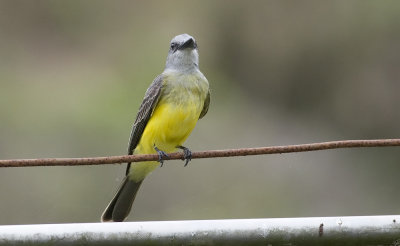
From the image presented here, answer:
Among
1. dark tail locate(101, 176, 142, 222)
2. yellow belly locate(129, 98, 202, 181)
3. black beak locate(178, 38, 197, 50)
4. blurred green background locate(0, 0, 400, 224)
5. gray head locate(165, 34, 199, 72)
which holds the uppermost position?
black beak locate(178, 38, 197, 50)

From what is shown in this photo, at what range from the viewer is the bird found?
4.96 meters

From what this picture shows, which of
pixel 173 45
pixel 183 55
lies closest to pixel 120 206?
pixel 183 55

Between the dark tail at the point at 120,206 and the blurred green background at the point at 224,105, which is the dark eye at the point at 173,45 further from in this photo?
the blurred green background at the point at 224,105

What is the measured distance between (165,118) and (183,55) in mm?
612

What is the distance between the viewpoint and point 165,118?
16.3 ft

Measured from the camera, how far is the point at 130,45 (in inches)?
577

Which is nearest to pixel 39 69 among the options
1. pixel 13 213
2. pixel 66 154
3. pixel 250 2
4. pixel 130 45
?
pixel 130 45

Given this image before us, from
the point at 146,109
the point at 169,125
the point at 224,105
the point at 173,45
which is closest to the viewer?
the point at 169,125

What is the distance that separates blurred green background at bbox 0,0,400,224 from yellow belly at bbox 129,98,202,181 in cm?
316

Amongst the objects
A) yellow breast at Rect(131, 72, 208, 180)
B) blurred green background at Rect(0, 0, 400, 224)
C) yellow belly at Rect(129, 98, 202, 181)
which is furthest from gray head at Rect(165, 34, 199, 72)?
blurred green background at Rect(0, 0, 400, 224)

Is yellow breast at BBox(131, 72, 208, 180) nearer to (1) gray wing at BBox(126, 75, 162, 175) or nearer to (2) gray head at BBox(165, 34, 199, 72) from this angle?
(1) gray wing at BBox(126, 75, 162, 175)

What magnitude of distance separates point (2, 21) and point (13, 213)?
890 cm

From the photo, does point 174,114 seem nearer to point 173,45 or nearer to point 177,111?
point 177,111

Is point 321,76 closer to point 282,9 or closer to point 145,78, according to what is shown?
point 282,9
